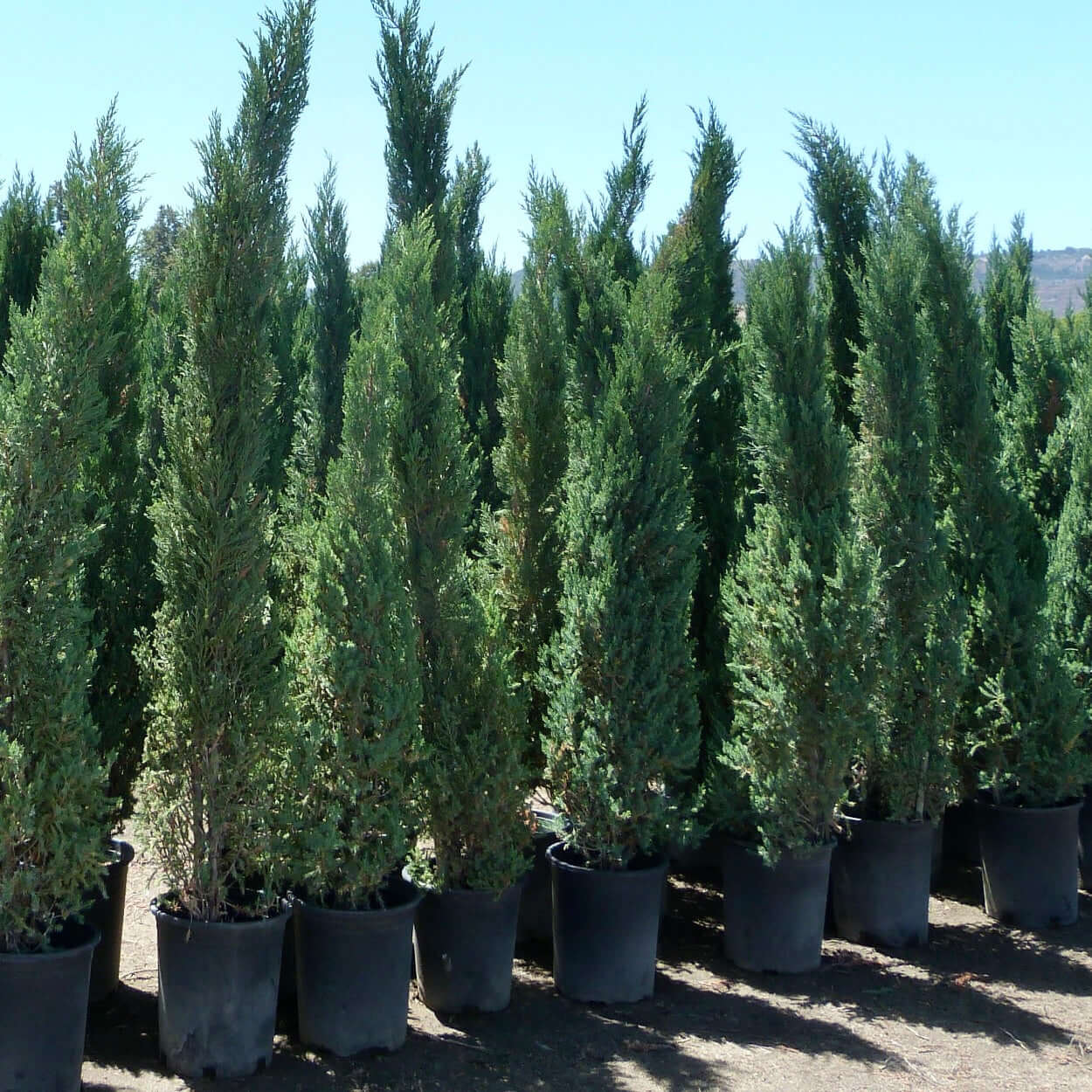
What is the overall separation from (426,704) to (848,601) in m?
2.08

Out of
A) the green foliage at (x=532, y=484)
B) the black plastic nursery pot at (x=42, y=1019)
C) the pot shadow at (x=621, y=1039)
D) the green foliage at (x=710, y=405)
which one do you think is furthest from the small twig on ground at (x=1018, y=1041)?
the black plastic nursery pot at (x=42, y=1019)

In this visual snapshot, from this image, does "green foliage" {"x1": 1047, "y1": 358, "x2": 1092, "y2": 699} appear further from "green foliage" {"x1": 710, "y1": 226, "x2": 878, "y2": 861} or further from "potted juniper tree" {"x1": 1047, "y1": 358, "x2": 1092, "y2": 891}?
"green foliage" {"x1": 710, "y1": 226, "x2": 878, "y2": 861}

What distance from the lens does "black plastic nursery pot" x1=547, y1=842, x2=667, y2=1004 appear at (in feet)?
17.3

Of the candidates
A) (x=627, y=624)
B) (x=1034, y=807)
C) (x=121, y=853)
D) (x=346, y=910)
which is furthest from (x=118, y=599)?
(x=1034, y=807)

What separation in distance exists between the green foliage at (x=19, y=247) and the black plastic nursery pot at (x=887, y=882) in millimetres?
5308

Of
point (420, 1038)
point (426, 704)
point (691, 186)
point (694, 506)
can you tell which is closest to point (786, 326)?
point (694, 506)

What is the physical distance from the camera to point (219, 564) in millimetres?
4426

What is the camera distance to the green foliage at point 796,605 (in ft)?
18.2

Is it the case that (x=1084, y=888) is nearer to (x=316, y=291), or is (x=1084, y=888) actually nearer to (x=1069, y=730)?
(x=1069, y=730)

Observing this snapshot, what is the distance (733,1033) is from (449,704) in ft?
6.23

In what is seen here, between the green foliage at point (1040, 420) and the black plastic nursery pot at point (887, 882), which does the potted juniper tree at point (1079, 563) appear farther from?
the black plastic nursery pot at point (887, 882)

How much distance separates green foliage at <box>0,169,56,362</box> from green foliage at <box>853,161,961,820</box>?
455 cm

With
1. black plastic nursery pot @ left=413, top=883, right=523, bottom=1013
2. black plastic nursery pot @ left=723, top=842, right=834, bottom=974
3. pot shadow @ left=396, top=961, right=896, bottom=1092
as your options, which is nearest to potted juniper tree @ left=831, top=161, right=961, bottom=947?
black plastic nursery pot @ left=723, top=842, right=834, bottom=974

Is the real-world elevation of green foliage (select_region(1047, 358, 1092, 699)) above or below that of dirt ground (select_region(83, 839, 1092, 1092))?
above
